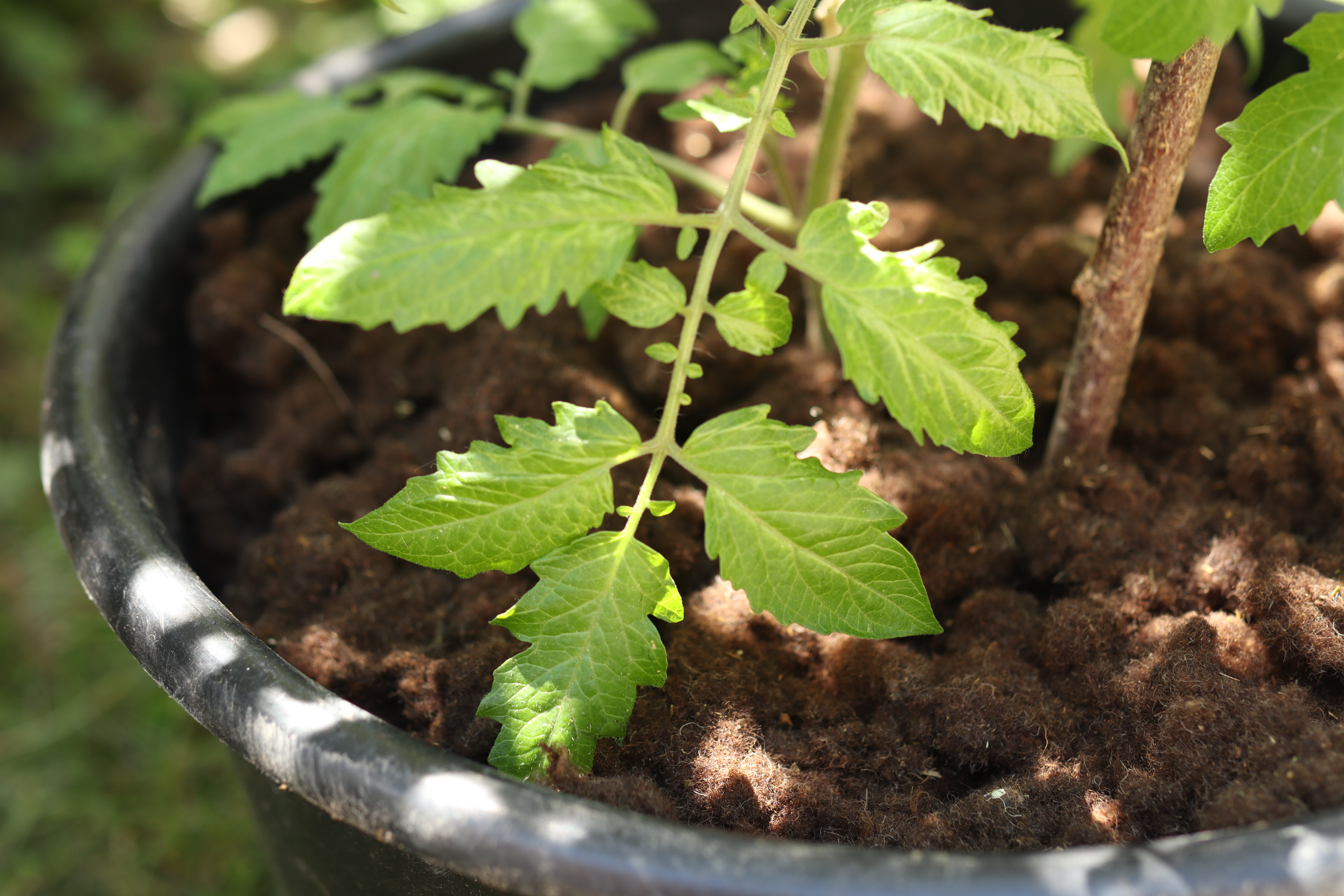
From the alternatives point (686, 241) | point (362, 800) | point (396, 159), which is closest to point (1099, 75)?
point (686, 241)

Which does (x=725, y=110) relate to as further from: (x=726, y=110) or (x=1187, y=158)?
(x=1187, y=158)

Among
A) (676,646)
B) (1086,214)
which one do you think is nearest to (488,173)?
(676,646)

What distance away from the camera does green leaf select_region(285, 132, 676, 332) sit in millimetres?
693

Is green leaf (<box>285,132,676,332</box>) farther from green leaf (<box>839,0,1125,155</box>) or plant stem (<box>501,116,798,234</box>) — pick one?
plant stem (<box>501,116,798,234</box>)

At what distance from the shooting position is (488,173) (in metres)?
0.77

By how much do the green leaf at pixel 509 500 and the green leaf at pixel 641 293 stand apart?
0.28ft

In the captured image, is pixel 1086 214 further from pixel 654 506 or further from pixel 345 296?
pixel 345 296

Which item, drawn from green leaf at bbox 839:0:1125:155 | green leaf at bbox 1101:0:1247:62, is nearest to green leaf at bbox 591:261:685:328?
green leaf at bbox 839:0:1125:155

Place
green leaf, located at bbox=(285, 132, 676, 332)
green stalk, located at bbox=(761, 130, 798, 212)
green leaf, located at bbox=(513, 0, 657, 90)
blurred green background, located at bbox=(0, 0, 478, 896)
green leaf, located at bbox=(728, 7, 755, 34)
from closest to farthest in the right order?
green leaf, located at bbox=(285, 132, 676, 332)
green leaf, located at bbox=(728, 7, 755, 34)
green stalk, located at bbox=(761, 130, 798, 212)
green leaf, located at bbox=(513, 0, 657, 90)
blurred green background, located at bbox=(0, 0, 478, 896)

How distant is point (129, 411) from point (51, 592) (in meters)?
0.96

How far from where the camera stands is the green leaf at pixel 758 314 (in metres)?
0.81

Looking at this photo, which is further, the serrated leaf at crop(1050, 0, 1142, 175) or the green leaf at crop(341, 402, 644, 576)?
the serrated leaf at crop(1050, 0, 1142, 175)

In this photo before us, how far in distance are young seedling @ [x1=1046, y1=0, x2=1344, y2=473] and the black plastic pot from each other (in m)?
0.42

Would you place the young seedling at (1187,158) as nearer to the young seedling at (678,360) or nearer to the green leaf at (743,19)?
the young seedling at (678,360)
